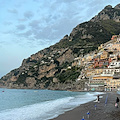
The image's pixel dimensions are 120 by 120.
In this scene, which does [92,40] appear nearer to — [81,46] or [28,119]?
[81,46]

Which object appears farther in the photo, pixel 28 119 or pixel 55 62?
pixel 55 62

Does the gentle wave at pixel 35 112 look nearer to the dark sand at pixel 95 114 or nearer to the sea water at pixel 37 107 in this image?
the sea water at pixel 37 107

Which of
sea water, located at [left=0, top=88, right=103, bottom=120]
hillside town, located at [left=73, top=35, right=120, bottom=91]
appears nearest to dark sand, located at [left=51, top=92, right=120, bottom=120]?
sea water, located at [left=0, top=88, right=103, bottom=120]

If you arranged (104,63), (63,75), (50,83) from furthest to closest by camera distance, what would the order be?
(50,83) → (63,75) → (104,63)

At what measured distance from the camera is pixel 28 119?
18.6 m

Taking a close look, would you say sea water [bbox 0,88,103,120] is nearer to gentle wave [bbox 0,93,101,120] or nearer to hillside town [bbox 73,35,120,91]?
gentle wave [bbox 0,93,101,120]

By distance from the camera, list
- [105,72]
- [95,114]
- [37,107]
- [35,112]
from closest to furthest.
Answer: [95,114]
[35,112]
[37,107]
[105,72]

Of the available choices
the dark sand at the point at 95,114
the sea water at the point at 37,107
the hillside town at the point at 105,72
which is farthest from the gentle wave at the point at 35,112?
the hillside town at the point at 105,72

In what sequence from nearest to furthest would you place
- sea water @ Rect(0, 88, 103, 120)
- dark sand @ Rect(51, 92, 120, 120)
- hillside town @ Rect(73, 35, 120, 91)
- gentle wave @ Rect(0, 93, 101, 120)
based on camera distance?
dark sand @ Rect(51, 92, 120, 120)
gentle wave @ Rect(0, 93, 101, 120)
sea water @ Rect(0, 88, 103, 120)
hillside town @ Rect(73, 35, 120, 91)

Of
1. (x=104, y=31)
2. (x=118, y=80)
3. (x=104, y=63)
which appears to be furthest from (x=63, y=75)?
(x=104, y=31)

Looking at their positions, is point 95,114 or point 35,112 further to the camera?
point 35,112

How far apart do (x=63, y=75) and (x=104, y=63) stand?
1303 inches

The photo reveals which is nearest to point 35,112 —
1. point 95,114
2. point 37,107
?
point 37,107

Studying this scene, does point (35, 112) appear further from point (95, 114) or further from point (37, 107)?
point (95, 114)
